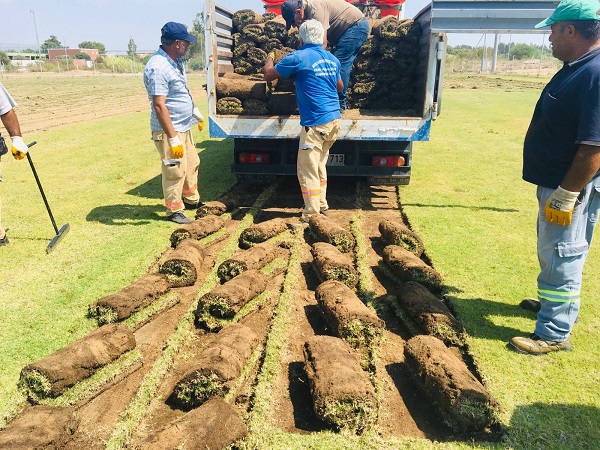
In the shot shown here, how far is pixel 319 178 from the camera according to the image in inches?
239

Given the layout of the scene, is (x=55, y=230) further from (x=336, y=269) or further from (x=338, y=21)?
(x=338, y=21)

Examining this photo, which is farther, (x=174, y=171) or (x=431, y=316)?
(x=174, y=171)

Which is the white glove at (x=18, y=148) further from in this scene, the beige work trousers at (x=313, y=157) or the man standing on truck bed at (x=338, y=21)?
the man standing on truck bed at (x=338, y=21)

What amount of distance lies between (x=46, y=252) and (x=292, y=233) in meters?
2.76

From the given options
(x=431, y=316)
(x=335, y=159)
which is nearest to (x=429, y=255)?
(x=431, y=316)

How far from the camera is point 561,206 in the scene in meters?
3.14

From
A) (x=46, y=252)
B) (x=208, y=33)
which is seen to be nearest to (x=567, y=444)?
(x=46, y=252)

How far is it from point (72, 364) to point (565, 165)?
139 inches

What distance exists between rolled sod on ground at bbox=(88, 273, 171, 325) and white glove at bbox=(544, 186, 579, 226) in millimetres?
3143

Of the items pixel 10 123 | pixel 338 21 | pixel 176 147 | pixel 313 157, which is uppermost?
pixel 338 21

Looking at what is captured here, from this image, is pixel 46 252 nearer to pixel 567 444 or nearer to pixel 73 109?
pixel 567 444

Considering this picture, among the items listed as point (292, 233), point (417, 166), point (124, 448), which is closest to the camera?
point (124, 448)

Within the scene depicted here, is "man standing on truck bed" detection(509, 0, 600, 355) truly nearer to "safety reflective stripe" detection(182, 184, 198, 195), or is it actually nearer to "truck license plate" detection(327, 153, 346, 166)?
"truck license plate" detection(327, 153, 346, 166)

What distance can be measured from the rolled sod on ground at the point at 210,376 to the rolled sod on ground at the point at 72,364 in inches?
23.2
